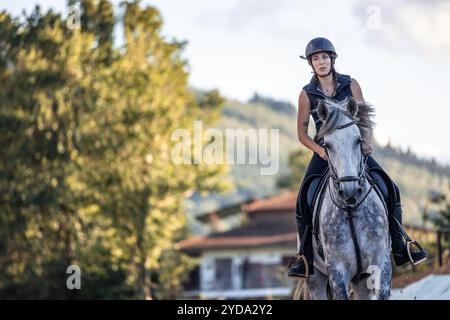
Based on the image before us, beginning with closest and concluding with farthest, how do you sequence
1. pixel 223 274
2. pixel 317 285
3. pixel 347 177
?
pixel 347 177 → pixel 317 285 → pixel 223 274

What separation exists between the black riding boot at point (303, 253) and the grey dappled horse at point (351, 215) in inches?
19.5

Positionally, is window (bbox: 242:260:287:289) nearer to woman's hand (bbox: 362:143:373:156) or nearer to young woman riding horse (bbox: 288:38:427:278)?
young woman riding horse (bbox: 288:38:427:278)

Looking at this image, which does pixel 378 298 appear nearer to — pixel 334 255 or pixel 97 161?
pixel 334 255

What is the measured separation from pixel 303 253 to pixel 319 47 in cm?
230

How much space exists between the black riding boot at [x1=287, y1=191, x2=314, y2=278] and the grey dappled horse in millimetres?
495

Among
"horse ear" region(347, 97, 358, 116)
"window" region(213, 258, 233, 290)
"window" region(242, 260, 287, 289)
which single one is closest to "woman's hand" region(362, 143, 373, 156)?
"horse ear" region(347, 97, 358, 116)

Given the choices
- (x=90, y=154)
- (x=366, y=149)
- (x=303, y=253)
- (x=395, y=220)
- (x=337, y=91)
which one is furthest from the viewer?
(x=90, y=154)

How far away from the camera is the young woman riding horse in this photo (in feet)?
43.3

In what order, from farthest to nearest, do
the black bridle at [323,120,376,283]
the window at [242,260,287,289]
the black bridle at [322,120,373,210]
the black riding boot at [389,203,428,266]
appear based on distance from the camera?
the window at [242,260,287,289]
the black riding boot at [389,203,428,266]
the black bridle at [323,120,376,283]
the black bridle at [322,120,373,210]

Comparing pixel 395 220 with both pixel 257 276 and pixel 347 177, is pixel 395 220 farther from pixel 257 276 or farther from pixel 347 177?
pixel 257 276

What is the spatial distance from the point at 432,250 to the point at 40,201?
1065 inches

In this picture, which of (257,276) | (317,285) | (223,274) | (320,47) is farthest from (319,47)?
(223,274)

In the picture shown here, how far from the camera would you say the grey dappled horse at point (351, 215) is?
40.3 ft

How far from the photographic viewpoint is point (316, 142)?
43.2 ft
